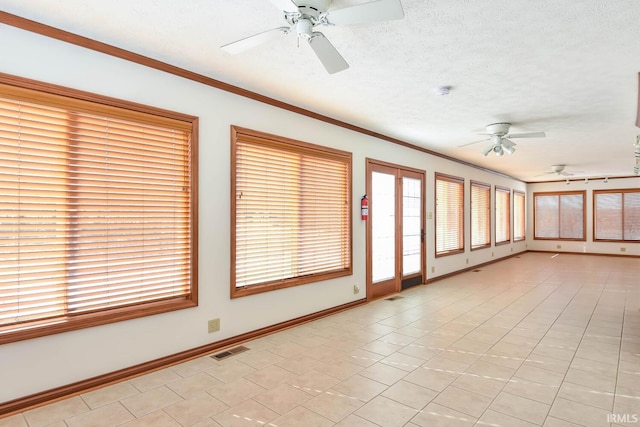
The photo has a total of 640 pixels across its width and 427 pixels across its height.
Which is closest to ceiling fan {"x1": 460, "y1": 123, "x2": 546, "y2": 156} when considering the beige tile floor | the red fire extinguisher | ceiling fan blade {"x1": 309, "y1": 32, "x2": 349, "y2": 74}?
the red fire extinguisher

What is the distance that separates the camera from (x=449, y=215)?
7.68 metres

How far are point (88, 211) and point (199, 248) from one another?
3.14 feet

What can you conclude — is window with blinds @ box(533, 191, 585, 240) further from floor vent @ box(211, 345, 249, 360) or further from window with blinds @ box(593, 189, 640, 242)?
floor vent @ box(211, 345, 249, 360)

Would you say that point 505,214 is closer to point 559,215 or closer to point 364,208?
point 559,215

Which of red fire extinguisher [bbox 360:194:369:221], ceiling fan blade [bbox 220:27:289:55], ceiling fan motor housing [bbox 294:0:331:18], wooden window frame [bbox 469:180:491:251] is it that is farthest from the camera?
wooden window frame [bbox 469:180:491:251]

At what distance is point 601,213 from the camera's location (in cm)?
1169

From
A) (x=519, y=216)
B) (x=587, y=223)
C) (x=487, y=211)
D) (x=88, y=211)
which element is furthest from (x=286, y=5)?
(x=587, y=223)

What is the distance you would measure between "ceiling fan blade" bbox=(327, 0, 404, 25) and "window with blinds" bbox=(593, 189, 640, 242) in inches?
518

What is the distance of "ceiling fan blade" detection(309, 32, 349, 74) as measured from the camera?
2237 millimetres

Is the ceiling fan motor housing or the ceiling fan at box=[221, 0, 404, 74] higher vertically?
the ceiling fan motor housing

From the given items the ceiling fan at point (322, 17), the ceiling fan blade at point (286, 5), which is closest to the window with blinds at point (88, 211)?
the ceiling fan at point (322, 17)

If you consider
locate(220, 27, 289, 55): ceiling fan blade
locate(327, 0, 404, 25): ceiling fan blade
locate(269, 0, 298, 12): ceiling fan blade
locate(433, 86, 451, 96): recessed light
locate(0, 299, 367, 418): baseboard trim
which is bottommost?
locate(0, 299, 367, 418): baseboard trim

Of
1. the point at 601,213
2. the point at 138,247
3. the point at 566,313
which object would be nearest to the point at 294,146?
the point at 138,247

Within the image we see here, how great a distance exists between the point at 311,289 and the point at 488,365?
2111 millimetres
